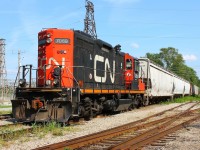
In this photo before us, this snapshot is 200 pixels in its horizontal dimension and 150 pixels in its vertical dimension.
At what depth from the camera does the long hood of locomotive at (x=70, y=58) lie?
41.5 ft

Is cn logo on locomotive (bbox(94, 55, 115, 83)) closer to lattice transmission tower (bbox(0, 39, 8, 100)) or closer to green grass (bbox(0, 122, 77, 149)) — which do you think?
green grass (bbox(0, 122, 77, 149))

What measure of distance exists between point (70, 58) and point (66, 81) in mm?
966

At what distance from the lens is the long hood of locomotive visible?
12.7 meters

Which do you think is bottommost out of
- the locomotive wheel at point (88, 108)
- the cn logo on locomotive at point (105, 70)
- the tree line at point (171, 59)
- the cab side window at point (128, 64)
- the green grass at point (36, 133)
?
the green grass at point (36, 133)

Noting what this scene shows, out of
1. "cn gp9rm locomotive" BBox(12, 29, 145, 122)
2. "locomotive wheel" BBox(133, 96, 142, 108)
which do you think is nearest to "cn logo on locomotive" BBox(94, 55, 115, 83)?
"cn gp9rm locomotive" BBox(12, 29, 145, 122)

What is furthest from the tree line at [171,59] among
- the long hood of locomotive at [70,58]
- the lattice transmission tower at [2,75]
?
the long hood of locomotive at [70,58]

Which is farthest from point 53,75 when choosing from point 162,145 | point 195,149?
point 195,149

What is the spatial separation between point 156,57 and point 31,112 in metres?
111

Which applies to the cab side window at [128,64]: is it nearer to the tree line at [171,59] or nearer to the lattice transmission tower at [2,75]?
the lattice transmission tower at [2,75]

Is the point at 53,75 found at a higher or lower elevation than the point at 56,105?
higher

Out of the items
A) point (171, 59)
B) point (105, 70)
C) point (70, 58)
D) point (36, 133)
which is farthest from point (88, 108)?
point (171, 59)

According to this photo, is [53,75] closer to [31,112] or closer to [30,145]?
[31,112]

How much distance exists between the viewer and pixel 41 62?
42.3 ft

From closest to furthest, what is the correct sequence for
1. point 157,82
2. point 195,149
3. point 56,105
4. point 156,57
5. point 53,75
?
point 195,149 → point 56,105 → point 53,75 → point 157,82 → point 156,57
